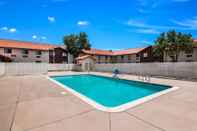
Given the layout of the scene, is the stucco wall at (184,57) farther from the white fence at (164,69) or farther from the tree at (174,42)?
the white fence at (164,69)

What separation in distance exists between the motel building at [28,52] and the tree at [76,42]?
11.7 feet

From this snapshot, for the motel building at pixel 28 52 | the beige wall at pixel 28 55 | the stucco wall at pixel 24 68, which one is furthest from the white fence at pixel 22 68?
the beige wall at pixel 28 55

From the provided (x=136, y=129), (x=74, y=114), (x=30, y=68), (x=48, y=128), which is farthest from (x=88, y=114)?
(x=30, y=68)

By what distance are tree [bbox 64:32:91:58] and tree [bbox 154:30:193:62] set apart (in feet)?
51.4

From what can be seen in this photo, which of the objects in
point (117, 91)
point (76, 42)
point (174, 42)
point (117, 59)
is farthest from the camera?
point (117, 59)

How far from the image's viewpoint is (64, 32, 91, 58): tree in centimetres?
2784

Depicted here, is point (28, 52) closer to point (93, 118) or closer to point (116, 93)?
point (116, 93)

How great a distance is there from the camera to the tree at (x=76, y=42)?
27.8 m

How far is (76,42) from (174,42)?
64.2ft

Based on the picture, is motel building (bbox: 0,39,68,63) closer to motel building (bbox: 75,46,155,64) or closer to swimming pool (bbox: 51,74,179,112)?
motel building (bbox: 75,46,155,64)

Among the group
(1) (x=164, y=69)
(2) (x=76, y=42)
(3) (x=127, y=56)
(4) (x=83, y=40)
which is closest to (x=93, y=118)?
(1) (x=164, y=69)

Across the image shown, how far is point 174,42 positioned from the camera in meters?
21.4

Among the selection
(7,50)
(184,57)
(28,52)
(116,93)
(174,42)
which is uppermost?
(174,42)

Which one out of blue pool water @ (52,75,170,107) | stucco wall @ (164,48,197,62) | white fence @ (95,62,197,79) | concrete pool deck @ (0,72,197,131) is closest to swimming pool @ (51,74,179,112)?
blue pool water @ (52,75,170,107)
